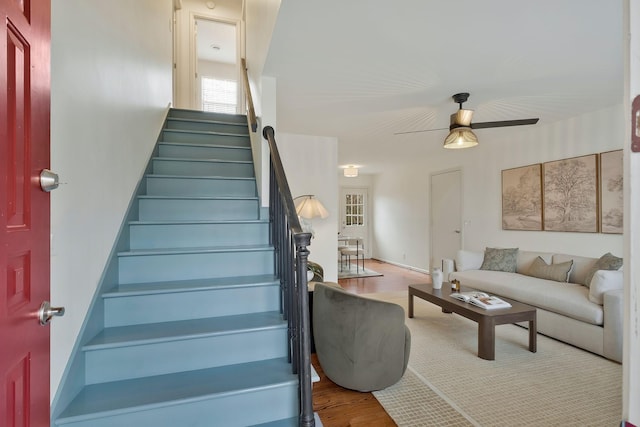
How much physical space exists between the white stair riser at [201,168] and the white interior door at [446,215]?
165 inches

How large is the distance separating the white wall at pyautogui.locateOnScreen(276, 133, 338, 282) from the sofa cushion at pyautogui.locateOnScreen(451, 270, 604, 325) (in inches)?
73.6

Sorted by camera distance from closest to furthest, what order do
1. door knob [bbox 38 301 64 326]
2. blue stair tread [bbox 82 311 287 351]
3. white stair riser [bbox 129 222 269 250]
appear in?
1. door knob [bbox 38 301 64 326]
2. blue stair tread [bbox 82 311 287 351]
3. white stair riser [bbox 129 222 269 250]

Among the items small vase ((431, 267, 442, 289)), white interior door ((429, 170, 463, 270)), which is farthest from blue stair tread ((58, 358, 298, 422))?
white interior door ((429, 170, 463, 270))

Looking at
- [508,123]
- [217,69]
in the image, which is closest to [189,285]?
[508,123]

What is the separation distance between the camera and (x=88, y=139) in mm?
1475

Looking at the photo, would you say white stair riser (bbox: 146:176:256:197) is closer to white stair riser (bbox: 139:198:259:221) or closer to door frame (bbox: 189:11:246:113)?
white stair riser (bbox: 139:198:259:221)

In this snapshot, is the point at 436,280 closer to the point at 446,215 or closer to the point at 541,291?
the point at 541,291

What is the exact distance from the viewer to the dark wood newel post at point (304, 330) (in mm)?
1403

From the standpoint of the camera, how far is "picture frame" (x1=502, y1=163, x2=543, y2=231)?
13.8ft

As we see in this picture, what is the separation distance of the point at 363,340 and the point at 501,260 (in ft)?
10.0

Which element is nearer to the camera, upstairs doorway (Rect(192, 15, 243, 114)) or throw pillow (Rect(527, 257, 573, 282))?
throw pillow (Rect(527, 257, 573, 282))

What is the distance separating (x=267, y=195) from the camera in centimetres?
252

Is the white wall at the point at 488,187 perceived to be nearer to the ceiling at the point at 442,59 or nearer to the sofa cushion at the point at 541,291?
the ceiling at the point at 442,59

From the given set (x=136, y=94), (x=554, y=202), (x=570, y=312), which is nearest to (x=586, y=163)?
(x=554, y=202)
